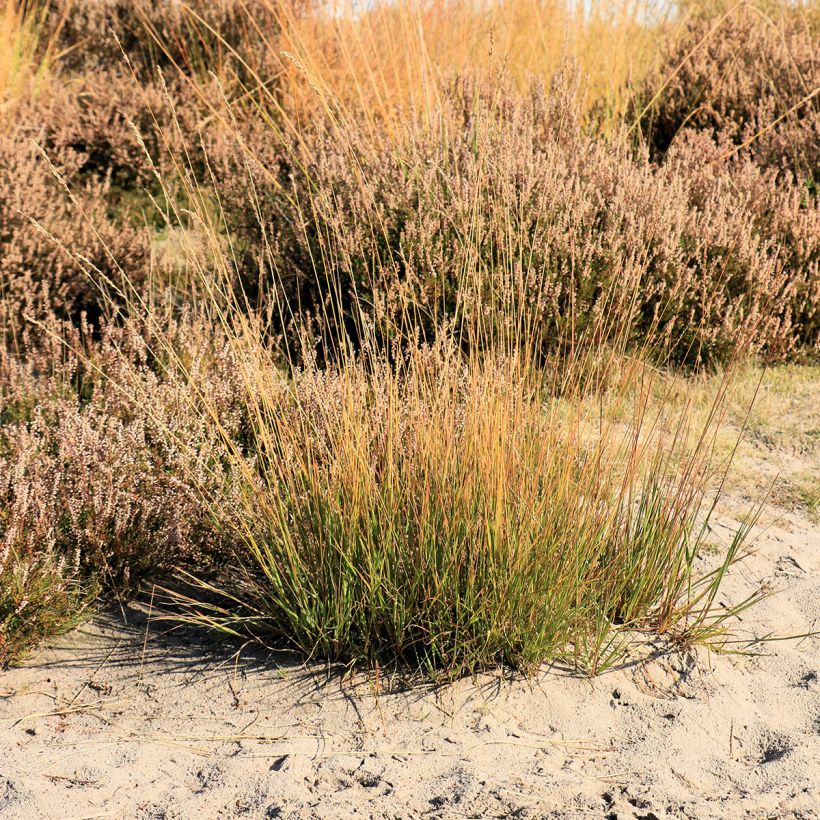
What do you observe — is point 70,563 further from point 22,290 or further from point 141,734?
point 22,290

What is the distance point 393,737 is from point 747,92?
5.52 m

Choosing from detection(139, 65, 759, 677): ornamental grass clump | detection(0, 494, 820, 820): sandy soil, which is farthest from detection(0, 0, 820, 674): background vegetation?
detection(0, 494, 820, 820): sandy soil

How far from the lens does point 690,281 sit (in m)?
4.71

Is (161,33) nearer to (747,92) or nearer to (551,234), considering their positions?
(747,92)

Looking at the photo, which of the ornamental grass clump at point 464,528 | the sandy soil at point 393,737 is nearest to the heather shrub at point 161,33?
the ornamental grass clump at point 464,528

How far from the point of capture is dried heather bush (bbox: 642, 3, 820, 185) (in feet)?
19.8

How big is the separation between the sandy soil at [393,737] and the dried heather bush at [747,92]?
13.1ft

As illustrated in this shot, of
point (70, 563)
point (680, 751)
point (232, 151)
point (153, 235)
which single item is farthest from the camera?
point (153, 235)

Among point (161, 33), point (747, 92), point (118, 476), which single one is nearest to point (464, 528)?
point (118, 476)

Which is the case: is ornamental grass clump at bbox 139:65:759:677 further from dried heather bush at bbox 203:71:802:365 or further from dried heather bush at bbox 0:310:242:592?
dried heather bush at bbox 203:71:802:365

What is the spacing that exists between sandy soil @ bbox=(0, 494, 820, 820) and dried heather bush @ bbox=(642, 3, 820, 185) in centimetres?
398

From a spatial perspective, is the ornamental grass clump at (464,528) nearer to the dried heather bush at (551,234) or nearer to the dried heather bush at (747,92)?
the dried heather bush at (551,234)

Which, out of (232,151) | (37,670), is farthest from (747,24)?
(37,670)

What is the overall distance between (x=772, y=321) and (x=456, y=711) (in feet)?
10.2
